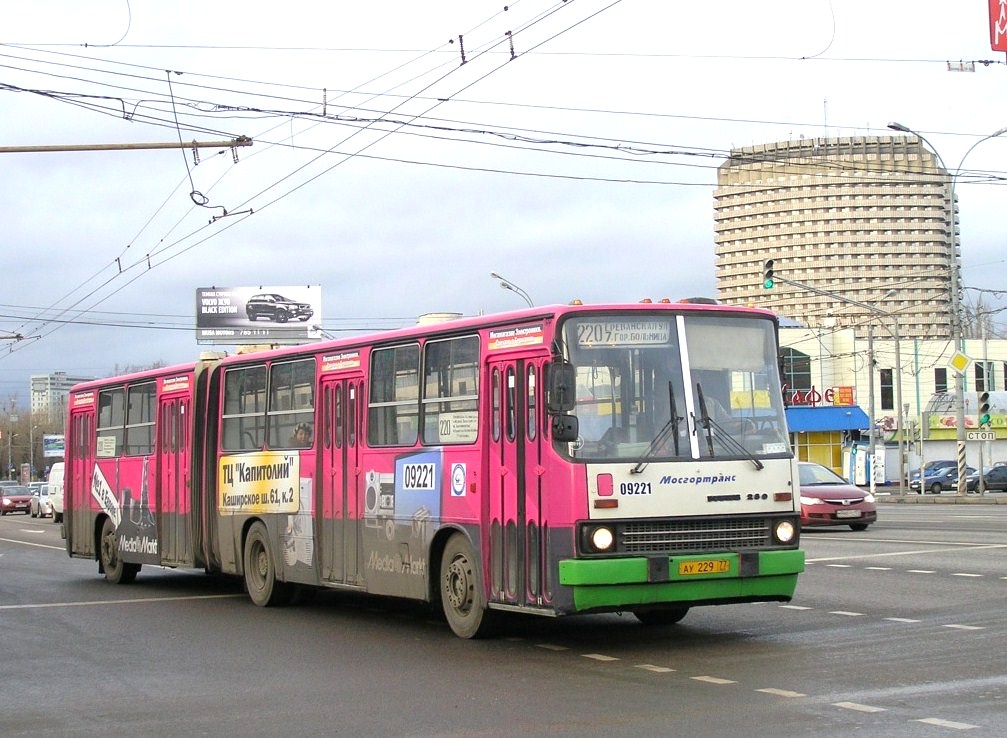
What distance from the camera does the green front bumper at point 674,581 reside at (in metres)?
11.5

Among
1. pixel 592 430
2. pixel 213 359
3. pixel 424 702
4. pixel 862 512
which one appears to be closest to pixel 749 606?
pixel 592 430

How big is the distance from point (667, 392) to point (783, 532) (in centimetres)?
156

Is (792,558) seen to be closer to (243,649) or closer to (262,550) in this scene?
(243,649)

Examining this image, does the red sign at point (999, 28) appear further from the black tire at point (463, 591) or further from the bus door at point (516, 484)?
the black tire at point (463, 591)

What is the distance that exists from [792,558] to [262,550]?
23.9ft

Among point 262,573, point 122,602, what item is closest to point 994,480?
point 262,573

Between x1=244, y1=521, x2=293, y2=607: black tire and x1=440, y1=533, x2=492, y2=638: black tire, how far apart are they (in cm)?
400

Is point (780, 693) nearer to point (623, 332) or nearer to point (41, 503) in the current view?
point (623, 332)

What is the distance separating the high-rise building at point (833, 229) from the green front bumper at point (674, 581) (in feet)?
527

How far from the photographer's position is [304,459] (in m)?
16.1

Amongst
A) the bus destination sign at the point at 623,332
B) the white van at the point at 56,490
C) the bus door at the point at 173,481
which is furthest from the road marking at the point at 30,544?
the bus destination sign at the point at 623,332

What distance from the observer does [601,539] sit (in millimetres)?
11562

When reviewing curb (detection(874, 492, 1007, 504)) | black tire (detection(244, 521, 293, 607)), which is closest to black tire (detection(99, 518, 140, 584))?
black tire (detection(244, 521, 293, 607))

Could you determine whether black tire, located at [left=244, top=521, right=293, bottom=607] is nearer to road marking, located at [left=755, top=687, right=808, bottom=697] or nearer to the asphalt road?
the asphalt road
